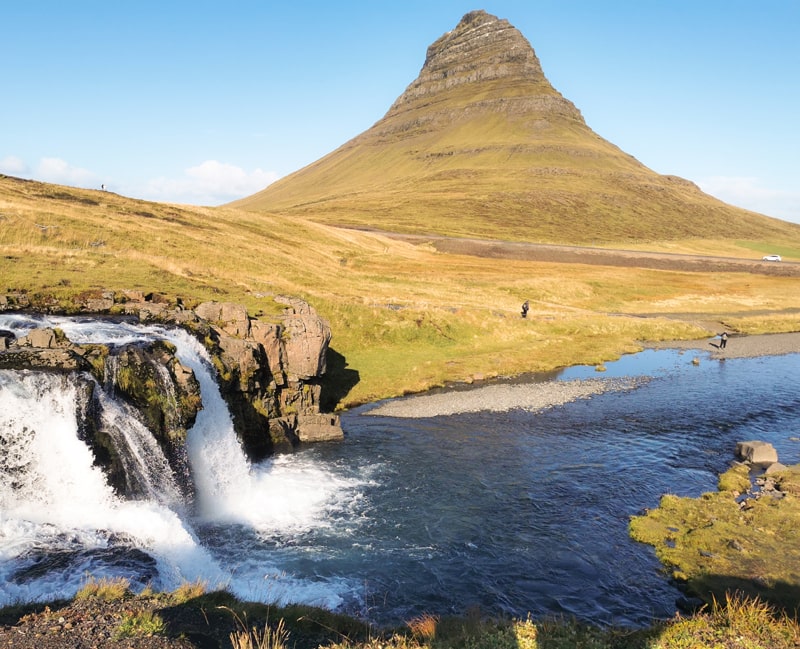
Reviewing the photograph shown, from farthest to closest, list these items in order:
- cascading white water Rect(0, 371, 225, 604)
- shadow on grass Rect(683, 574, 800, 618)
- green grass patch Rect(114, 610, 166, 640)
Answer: cascading white water Rect(0, 371, 225, 604) → shadow on grass Rect(683, 574, 800, 618) → green grass patch Rect(114, 610, 166, 640)

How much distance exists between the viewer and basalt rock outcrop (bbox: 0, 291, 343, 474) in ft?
93.7

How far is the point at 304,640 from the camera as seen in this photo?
1647cm

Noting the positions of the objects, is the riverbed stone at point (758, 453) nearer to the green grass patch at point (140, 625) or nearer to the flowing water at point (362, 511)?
the flowing water at point (362, 511)

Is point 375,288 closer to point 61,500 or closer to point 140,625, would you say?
point 61,500

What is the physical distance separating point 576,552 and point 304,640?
14347 millimetres

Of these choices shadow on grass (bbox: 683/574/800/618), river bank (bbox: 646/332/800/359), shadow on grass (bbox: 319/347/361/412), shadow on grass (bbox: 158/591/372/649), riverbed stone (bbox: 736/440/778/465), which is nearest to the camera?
shadow on grass (bbox: 158/591/372/649)

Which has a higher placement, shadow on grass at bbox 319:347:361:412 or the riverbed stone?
the riverbed stone

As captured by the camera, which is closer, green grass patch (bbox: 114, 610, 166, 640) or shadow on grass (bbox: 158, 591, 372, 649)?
green grass patch (bbox: 114, 610, 166, 640)

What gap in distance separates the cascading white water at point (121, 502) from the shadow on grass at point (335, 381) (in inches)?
608

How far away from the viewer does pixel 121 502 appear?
25.7 metres

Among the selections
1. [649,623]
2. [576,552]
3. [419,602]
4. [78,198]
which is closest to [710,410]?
[576,552]

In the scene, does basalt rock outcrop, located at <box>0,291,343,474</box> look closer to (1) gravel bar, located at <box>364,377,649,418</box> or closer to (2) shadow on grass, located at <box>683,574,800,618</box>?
(1) gravel bar, located at <box>364,377,649,418</box>

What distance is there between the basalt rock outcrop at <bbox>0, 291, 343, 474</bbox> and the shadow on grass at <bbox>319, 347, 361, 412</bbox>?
3.69 meters

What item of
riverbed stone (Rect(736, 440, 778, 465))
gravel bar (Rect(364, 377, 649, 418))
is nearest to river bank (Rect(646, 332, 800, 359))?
gravel bar (Rect(364, 377, 649, 418))
